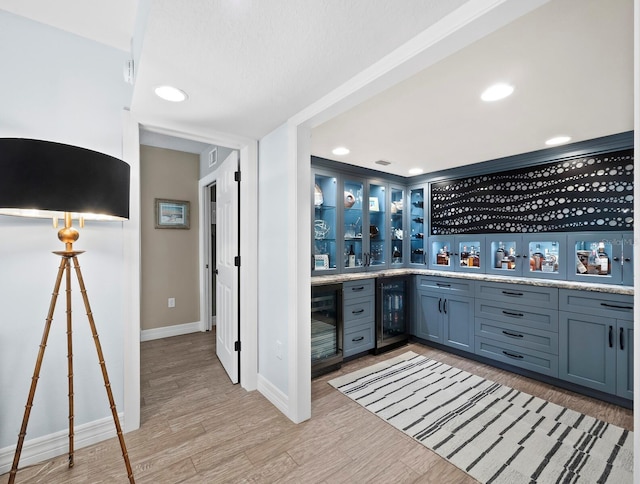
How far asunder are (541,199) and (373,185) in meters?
1.86

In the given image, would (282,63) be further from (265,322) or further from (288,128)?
(265,322)

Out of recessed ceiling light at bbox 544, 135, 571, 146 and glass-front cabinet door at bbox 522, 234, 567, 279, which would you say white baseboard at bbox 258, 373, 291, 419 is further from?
recessed ceiling light at bbox 544, 135, 571, 146

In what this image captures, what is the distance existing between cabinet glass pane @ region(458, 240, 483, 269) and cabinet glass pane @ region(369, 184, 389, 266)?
3.08 ft

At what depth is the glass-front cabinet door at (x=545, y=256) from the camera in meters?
2.97

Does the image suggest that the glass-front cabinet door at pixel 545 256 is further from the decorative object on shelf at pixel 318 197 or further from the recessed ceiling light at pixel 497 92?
the decorative object on shelf at pixel 318 197

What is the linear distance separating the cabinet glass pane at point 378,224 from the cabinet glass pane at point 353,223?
237 millimetres

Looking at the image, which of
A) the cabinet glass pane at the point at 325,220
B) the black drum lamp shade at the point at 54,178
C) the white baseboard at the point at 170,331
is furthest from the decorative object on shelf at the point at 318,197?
the white baseboard at the point at 170,331

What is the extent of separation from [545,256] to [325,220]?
2415 mm

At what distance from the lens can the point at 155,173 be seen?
3828 millimetres

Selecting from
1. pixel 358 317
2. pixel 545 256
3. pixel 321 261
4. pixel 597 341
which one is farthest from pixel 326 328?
pixel 545 256

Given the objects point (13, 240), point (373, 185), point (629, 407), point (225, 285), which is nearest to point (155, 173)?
point (225, 285)

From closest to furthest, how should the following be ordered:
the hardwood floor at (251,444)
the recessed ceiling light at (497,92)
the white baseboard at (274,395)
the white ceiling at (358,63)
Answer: the white ceiling at (358,63) < the hardwood floor at (251,444) < the recessed ceiling light at (497,92) < the white baseboard at (274,395)

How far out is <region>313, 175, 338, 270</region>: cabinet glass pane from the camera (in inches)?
136

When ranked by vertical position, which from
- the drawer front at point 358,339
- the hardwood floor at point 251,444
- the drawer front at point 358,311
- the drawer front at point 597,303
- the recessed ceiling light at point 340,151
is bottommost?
the hardwood floor at point 251,444
